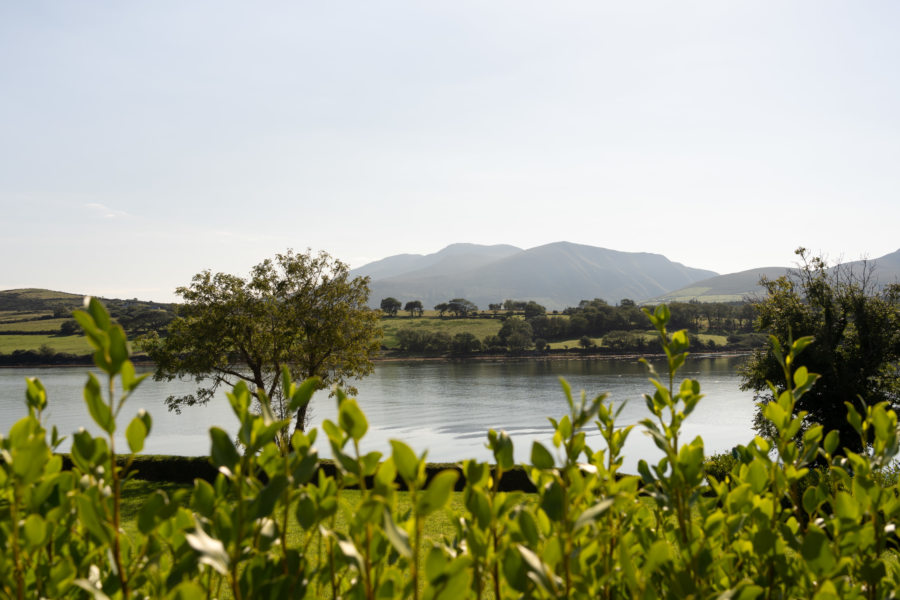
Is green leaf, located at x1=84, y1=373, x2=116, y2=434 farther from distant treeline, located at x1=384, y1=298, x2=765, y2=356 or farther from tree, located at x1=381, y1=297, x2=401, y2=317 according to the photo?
tree, located at x1=381, y1=297, x2=401, y2=317

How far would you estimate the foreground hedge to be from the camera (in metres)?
0.99

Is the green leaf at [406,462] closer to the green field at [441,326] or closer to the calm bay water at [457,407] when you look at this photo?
the calm bay water at [457,407]

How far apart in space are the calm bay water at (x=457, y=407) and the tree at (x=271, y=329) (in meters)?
3.64

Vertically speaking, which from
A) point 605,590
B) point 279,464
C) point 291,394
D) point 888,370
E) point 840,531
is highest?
point 291,394

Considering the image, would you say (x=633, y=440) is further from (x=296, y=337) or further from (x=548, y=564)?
(x=548, y=564)

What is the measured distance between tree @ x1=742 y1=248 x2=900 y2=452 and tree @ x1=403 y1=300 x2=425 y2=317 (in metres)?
126

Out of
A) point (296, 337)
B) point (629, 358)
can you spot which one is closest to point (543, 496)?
point (296, 337)

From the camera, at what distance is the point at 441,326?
124 metres

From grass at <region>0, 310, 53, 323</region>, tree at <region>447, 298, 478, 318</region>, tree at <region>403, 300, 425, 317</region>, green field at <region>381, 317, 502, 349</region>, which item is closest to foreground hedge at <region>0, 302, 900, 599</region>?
green field at <region>381, 317, 502, 349</region>

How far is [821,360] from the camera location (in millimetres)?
21234

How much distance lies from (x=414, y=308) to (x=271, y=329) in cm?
13307

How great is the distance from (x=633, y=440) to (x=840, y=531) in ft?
140

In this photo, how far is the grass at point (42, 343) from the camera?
Result: 3898 inches

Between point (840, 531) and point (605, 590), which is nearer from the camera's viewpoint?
point (840, 531)
